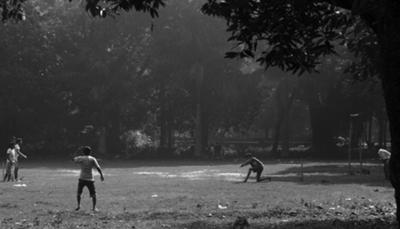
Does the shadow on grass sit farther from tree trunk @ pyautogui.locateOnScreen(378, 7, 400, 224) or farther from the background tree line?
the background tree line

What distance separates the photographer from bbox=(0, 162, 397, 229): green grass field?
12.8 meters

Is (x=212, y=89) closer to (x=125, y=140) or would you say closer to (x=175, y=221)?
(x=125, y=140)

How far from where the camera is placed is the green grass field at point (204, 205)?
12766 mm

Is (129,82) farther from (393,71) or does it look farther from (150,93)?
(393,71)

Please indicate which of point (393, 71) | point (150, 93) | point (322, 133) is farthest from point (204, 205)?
point (322, 133)

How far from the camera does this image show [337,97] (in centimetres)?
5475

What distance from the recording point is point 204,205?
1708cm

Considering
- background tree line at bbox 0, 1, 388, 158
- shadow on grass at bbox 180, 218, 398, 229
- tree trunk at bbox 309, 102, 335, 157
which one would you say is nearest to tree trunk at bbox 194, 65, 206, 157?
background tree line at bbox 0, 1, 388, 158

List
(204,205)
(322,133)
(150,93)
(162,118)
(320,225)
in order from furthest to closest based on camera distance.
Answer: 1. (162,118)
2. (322,133)
3. (150,93)
4. (204,205)
5. (320,225)

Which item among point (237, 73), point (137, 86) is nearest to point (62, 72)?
point (137, 86)

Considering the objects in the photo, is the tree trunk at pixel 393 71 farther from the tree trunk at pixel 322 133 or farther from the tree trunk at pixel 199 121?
the tree trunk at pixel 322 133

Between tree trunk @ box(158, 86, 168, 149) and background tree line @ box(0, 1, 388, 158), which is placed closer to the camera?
background tree line @ box(0, 1, 388, 158)

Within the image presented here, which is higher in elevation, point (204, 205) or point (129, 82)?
point (129, 82)

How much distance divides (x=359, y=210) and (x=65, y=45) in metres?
43.6
